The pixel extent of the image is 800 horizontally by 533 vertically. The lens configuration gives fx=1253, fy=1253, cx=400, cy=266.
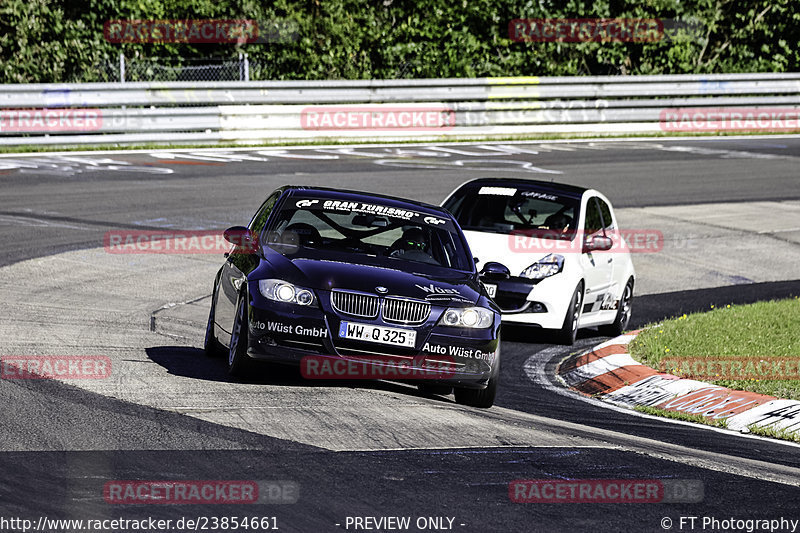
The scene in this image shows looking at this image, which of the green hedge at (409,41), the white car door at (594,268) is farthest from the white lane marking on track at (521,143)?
the white car door at (594,268)

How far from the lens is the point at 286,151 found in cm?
2536

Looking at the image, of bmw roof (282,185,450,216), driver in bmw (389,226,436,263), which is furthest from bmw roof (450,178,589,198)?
driver in bmw (389,226,436,263)

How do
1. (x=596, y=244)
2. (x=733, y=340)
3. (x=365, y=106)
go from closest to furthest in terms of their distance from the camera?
(x=733, y=340) < (x=596, y=244) < (x=365, y=106)

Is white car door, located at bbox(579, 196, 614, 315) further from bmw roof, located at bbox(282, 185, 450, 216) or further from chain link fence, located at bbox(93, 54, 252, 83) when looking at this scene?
chain link fence, located at bbox(93, 54, 252, 83)

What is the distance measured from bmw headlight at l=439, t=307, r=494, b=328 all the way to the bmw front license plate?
28 cm

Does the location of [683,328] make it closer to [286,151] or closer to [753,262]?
[753,262]

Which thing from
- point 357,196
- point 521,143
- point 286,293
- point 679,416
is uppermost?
point 357,196

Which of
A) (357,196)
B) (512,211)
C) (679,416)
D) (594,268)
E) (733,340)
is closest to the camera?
(679,416)

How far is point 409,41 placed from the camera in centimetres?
3020

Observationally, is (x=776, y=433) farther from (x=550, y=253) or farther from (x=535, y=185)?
(x=535, y=185)

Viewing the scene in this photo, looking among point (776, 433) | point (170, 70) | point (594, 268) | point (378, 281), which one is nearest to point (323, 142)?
point (170, 70)

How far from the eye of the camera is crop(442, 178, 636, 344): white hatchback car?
12.1 m

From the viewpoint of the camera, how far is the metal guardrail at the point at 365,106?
76.9 ft

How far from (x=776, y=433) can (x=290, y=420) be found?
341cm
